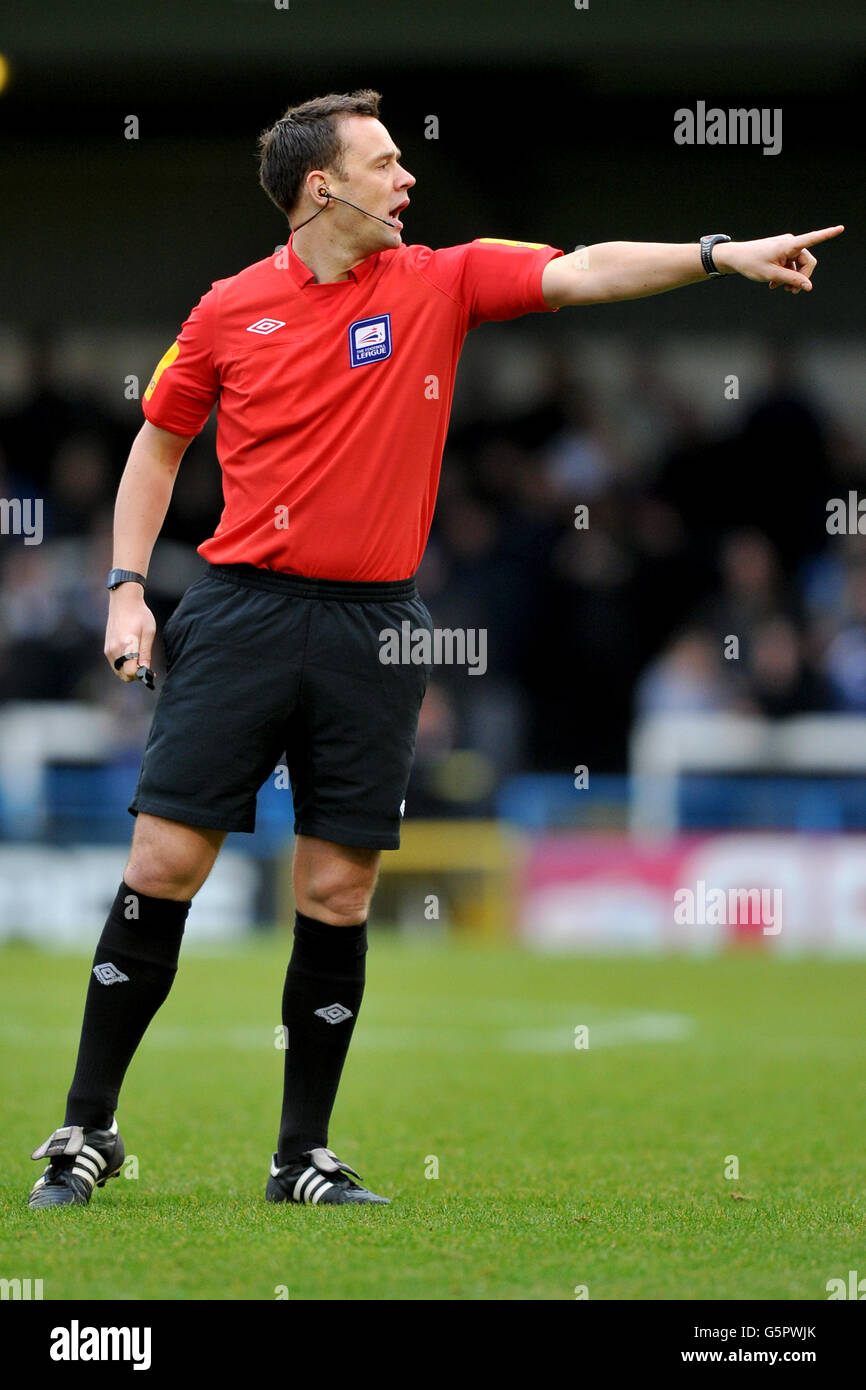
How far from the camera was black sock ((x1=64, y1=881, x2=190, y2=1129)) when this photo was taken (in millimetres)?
4207

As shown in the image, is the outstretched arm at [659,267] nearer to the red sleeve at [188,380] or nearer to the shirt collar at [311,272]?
the shirt collar at [311,272]

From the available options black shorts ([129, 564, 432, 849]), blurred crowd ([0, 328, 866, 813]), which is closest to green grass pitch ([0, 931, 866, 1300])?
black shorts ([129, 564, 432, 849])

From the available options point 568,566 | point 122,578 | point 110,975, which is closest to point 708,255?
point 122,578

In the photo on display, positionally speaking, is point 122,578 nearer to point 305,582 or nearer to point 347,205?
point 305,582

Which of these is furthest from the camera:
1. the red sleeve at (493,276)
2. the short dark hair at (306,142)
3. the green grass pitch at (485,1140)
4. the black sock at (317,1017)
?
the black sock at (317,1017)

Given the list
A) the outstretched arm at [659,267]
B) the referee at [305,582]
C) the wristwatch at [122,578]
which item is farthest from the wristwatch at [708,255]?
the wristwatch at [122,578]

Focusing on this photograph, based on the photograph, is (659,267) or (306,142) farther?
(306,142)

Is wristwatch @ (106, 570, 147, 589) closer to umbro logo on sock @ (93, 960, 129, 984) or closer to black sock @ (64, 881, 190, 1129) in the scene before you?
black sock @ (64, 881, 190, 1129)

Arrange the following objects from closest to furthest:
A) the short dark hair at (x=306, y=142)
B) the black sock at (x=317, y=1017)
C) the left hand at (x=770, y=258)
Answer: the left hand at (x=770, y=258)
the short dark hair at (x=306, y=142)
the black sock at (x=317, y=1017)

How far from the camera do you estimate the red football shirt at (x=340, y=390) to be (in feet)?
13.8

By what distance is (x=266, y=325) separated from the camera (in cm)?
425

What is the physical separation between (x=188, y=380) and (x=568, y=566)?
10581 mm

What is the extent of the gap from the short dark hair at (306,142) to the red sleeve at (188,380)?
0.97 ft
